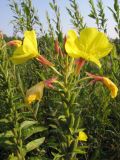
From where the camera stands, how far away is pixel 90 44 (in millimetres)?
→ 1613

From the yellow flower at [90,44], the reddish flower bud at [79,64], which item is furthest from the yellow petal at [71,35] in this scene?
the reddish flower bud at [79,64]

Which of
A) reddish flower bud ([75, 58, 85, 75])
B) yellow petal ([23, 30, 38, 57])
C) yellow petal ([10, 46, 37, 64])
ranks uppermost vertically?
yellow petal ([23, 30, 38, 57])

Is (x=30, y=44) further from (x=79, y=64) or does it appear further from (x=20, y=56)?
(x=79, y=64)

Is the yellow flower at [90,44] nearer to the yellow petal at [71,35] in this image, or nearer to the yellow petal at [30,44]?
the yellow petal at [71,35]

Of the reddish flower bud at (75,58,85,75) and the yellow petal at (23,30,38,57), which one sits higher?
the yellow petal at (23,30,38,57)

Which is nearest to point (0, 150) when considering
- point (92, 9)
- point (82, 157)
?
point (82, 157)

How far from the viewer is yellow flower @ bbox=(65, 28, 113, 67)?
1561 millimetres

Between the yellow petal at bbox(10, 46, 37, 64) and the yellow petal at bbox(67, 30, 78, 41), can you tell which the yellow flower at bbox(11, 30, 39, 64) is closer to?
the yellow petal at bbox(10, 46, 37, 64)

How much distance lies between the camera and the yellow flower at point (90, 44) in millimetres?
1561

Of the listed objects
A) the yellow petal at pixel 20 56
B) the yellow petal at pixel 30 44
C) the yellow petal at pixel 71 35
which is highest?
the yellow petal at pixel 71 35

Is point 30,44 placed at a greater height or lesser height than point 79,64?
greater

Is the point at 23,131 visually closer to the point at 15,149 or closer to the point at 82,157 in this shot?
the point at 15,149

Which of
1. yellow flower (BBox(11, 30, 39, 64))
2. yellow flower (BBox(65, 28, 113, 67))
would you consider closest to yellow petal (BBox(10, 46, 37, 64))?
yellow flower (BBox(11, 30, 39, 64))

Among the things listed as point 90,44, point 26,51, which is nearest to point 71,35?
point 90,44
